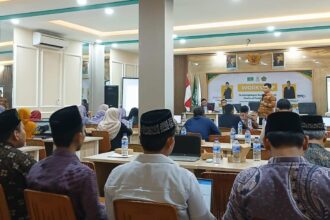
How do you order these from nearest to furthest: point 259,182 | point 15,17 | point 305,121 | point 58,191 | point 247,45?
1. point 259,182
2. point 58,191
3. point 305,121
4. point 15,17
5. point 247,45

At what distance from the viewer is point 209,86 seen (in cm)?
1342

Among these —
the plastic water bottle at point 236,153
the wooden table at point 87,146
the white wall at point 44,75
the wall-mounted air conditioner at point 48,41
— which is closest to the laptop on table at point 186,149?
the plastic water bottle at point 236,153

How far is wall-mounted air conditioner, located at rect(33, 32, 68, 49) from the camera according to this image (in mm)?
9562

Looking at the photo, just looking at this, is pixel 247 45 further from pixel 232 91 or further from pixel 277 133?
pixel 277 133

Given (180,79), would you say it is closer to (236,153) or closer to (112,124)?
(112,124)

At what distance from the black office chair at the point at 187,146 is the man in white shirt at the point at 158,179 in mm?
1937

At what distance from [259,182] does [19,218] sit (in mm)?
1594

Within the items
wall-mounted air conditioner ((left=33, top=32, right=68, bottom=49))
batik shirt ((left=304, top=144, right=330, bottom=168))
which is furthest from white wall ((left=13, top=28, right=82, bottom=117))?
batik shirt ((left=304, top=144, right=330, bottom=168))

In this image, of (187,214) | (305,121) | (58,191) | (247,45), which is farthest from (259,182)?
(247,45)

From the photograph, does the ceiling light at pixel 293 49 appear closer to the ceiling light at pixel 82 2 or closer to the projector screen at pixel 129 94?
the projector screen at pixel 129 94

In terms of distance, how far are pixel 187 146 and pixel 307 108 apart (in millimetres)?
8796

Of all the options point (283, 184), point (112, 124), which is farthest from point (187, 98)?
point (283, 184)

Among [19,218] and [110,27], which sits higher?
[110,27]

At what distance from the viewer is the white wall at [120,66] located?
1248 centimetres
